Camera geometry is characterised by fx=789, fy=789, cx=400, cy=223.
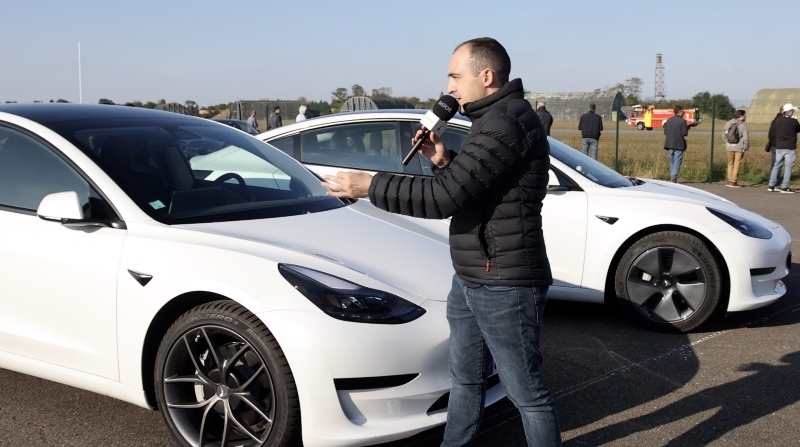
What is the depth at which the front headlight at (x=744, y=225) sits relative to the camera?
18.0ft

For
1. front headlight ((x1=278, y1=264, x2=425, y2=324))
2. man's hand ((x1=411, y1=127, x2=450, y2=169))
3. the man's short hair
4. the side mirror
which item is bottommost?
front headlight ((x1=278, y1=264, x2=425, y2=324))

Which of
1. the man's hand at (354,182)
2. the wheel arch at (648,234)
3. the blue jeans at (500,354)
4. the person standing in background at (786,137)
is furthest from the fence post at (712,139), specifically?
the man's hand at (354,182)

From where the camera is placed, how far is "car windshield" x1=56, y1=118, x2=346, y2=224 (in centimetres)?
383

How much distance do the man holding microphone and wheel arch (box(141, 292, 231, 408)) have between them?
3.08 ft

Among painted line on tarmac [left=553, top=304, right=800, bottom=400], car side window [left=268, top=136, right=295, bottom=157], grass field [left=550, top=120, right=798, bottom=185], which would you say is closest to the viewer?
painted line on tarmac [left=553, top=304, right=800, bottom=400]

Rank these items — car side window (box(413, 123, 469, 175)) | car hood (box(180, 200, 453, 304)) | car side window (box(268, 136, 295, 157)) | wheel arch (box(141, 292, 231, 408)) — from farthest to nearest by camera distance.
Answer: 1. car side window (box(268, 136, 295, 157))
2. car side window (box(413, 123, 469, 175))
3. car hood (box(180, 200, 453, 304))
4. wheel arch (box(141, 292, 231, 408))

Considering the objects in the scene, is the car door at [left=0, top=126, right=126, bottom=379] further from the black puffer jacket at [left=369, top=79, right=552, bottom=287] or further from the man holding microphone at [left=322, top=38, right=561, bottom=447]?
the black puffer jacket at [left=369, top=79, right=552, bottom=287]

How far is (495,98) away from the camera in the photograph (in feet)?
8.98

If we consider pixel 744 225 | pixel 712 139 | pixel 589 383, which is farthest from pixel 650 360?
pixel 712 139

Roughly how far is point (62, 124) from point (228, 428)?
184 cm

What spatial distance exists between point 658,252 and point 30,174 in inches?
158

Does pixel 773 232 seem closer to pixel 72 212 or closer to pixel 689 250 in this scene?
pixel 689 250

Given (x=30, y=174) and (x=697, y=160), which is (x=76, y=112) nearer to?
(x=30, y=174)

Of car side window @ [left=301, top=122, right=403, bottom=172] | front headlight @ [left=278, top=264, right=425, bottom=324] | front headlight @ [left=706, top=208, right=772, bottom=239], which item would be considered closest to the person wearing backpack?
front headlight @ [left=706, top=208, right=772, bottom=239]
